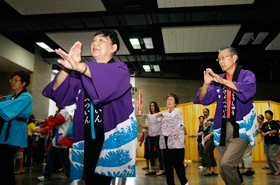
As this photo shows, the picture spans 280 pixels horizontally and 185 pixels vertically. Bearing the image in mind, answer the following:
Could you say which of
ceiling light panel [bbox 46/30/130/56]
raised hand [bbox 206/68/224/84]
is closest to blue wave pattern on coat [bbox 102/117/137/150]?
raised hand [bbox 206/68/224/84]

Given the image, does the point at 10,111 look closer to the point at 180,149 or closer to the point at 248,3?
the point at 180,149

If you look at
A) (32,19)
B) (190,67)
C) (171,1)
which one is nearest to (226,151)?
(171,1)

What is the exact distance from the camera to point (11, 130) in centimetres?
221

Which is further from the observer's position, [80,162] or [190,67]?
[190,67]

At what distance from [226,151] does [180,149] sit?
1.40 meters

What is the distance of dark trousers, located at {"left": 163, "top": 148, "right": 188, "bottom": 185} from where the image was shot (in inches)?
121

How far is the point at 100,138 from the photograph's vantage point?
3.61 ft

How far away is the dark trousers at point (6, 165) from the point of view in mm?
2020

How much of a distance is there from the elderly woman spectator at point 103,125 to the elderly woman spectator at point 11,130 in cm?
128

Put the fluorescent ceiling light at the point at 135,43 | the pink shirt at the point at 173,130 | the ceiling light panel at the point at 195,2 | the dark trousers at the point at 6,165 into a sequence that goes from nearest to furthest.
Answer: the dark trousers at the point at 6,165, the pink shirt at the point at 173,130, the ceiling light panel at the point at 195,2, the fluorescent ceiling light at the point at 135,43

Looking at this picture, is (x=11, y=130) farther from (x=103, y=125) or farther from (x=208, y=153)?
(x=208, y=153)

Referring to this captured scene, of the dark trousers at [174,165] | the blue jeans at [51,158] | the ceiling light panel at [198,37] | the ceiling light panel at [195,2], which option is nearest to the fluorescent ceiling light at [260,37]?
the ceiling light panel at [198,37]

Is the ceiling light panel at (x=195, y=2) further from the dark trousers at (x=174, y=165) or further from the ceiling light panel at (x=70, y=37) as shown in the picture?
the dark trousers at (x=174, y=165)

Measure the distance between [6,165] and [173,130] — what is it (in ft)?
7.57
